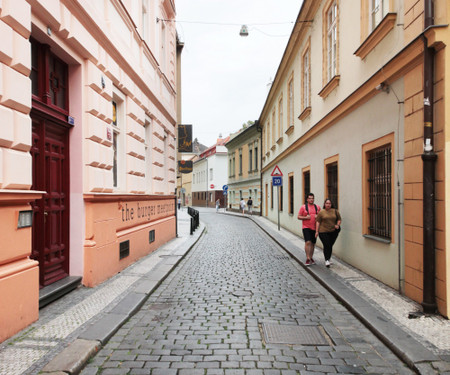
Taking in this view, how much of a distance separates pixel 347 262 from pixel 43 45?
744 cm

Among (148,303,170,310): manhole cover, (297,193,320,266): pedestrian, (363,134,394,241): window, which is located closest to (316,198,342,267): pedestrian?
(297,193,320,266): pedestrian

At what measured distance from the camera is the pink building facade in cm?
438

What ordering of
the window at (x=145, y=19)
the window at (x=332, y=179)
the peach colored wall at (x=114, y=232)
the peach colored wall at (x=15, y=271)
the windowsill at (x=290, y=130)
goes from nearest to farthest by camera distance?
the peach colored wall at (x=15, y=271), the peach colored wall at (x=114, y=232), the window at (x=332, y=179), the window at (x=145, y=19), the windowsill at (x=290, y=130)

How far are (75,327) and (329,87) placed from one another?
837 centimetres

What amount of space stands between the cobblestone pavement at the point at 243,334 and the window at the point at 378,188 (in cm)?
162

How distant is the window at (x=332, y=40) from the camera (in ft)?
34.0

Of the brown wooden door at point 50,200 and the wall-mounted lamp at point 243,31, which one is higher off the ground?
the wall-mounted lamp at point 243,31

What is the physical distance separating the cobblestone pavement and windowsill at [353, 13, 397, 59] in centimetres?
450

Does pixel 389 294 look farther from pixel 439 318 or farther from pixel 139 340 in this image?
pixel 139 340

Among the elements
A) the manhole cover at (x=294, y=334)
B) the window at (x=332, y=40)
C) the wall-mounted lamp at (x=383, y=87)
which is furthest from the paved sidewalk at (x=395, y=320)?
the window at (x=332, y=40)

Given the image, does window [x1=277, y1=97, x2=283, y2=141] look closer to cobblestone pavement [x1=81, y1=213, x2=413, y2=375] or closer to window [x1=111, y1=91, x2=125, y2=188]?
window [x1=111, y1=91, x2=125, y2=188]

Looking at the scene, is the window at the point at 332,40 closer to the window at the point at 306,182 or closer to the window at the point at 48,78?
the window at the point at 306,182

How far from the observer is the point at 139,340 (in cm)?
449

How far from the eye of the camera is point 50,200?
6004mm
